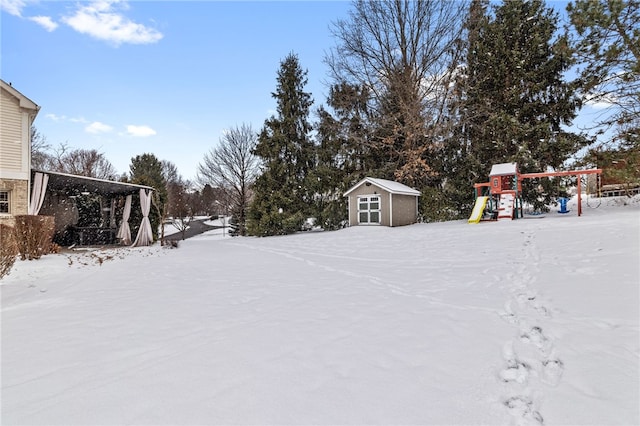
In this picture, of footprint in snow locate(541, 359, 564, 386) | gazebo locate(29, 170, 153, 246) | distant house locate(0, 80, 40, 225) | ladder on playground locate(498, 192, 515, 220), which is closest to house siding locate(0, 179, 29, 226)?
distant house locate(0, 80, 40, 225)

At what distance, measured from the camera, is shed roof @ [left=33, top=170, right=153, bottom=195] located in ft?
37.0

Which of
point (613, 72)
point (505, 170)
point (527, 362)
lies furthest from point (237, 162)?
point (527, 362)

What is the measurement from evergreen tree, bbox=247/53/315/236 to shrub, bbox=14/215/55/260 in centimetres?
972

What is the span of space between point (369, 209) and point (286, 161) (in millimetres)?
6021

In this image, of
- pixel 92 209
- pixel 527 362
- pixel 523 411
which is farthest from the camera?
pixel 92 209

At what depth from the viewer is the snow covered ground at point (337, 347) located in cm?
179

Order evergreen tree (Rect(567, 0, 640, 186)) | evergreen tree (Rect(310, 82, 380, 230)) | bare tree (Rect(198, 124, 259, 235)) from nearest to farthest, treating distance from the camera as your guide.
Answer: evergreen tree (Rect(567, 0, 640, 186))
evergreen tree (Rect(310, 82, 380, 230))
bare tree (Rect(198, 124, 259, 235))

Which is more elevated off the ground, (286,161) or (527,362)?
(286,161)

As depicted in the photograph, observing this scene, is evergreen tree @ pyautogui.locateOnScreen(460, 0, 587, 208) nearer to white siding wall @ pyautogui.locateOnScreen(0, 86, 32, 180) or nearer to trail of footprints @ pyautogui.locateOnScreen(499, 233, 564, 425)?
trail of footprints @ pyautogui.locateOnScreen(499, 233, 564, 425)

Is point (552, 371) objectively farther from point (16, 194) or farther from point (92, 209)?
point (92, 209)

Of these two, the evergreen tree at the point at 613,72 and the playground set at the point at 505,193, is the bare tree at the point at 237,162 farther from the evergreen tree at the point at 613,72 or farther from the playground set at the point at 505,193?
the evergreen tree at the point at 613,72

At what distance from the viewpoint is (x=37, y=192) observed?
1077cm

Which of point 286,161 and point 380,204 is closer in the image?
point 380,204

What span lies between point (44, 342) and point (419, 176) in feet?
56.4
